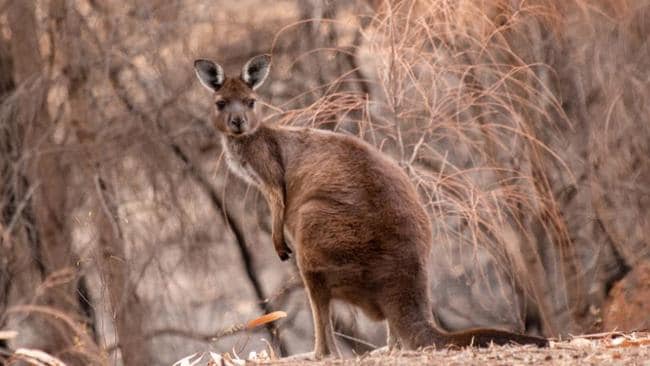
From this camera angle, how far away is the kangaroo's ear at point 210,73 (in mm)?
6742

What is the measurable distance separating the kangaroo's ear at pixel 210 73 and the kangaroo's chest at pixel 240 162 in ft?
1.11

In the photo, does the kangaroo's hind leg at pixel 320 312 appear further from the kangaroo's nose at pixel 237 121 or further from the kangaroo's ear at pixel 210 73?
the kangaroo's ear at pixel 210 73

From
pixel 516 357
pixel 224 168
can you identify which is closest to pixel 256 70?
pixel 516 357

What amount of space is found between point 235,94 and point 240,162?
0.39m

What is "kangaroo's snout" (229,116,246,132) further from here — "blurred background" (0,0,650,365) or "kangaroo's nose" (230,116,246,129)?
"blurred background" (0,0,650,365)

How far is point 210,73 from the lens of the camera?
6.80 metres

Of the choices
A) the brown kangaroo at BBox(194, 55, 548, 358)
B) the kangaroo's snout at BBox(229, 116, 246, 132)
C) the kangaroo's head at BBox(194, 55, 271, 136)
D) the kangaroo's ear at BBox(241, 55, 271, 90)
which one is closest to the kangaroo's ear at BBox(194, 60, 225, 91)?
the kangaroo's head at BBox(194, 55, 271, 136)

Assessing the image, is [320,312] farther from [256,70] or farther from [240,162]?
[256,70]

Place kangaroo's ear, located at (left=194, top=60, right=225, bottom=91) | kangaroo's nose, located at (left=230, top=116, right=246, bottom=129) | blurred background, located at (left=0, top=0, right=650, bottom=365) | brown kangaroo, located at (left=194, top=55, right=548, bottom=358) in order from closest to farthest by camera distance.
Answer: brown kangaroo, located at (left=194, top=55, right=548, bottom=358), kangaroo's nose, located at (left=230, top=116, right=246, bottom=129), kangaroo's ear, located at (left=194, top=60, right=225, bottom=91), blurred background, located at (left=0, top=0, right=650, bottom=365)

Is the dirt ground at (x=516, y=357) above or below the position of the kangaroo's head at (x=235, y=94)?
below

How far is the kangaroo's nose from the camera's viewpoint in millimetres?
6539

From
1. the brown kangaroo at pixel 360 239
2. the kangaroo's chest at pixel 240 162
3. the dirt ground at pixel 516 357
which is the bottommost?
the dirt ground at pixel 516 357

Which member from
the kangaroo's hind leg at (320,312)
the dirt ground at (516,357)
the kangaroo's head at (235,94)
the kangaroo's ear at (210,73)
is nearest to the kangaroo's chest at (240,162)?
the kangaroo's head at (235,94)

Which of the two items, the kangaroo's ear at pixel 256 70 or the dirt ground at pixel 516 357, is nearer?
the dirt ground at pixel 516 357
